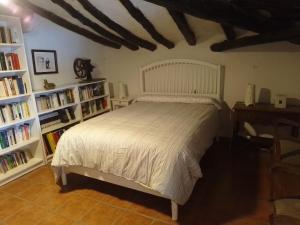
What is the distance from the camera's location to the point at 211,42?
3613 millimetres

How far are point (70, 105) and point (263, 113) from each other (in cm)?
286

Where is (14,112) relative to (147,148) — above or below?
above

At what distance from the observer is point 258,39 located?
115 inches

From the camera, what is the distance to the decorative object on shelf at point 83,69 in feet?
13.4

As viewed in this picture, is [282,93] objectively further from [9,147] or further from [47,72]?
[9,147]

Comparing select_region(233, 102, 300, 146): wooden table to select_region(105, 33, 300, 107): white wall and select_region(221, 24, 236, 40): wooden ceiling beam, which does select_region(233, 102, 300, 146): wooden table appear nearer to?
select_region(105, 33, 300, 107): white wall

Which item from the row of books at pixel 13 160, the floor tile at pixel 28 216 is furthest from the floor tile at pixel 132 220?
the row of books at pixel 13 160

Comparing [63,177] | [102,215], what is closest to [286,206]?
[102,215]

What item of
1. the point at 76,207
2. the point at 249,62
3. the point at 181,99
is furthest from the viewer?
the point at 181,99

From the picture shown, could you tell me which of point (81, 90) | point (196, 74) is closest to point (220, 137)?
point (196, 74)

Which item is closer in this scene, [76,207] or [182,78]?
[76,207]

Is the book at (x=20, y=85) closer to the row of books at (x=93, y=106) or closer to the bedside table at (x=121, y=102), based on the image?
the row of books at (x=93, y=106)

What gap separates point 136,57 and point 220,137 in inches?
81.3

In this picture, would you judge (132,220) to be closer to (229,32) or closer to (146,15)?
(146,15)
